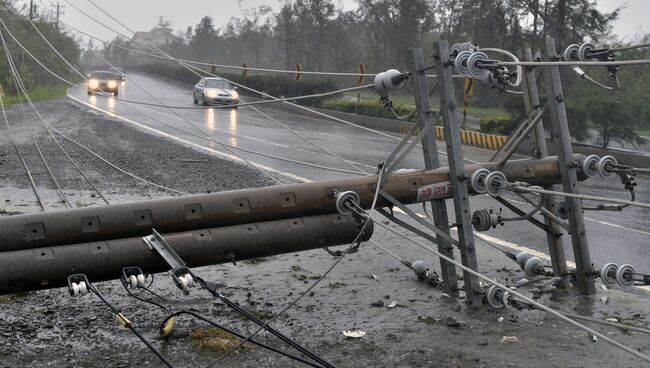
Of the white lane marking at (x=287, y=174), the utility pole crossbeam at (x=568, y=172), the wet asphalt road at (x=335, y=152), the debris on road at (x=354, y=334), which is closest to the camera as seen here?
the debris on road at (x=354, y=334)

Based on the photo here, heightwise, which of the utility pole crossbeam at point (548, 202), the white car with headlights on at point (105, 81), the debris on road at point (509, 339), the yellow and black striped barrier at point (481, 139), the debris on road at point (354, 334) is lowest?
the yellow and black striped barrier at point (481, 139)

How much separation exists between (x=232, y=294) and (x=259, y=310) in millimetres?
634

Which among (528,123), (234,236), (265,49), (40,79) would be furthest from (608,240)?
(265,49)

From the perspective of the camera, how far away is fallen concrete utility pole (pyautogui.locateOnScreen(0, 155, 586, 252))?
5.61m

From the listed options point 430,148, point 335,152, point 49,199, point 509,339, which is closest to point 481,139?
point 335,152

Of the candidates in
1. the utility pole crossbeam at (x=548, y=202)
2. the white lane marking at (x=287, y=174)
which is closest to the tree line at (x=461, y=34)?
the white lane marking at (x=287, y=174)

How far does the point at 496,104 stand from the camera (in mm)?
43844

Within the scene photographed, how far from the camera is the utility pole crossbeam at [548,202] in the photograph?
24.3 ft

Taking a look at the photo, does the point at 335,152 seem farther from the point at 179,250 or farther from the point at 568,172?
the point at 179,250

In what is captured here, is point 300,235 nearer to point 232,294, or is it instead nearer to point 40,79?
point 232,294

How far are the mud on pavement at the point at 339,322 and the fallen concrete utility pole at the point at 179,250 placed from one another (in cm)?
54

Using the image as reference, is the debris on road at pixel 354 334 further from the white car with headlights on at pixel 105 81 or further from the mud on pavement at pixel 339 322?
the white car with headlights on at pixel 105 81

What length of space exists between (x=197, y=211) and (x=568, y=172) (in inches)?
134

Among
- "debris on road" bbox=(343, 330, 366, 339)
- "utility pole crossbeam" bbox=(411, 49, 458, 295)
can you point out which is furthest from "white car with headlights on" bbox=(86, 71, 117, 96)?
"debris on road" bbox=(343, 330, 366, 339)
